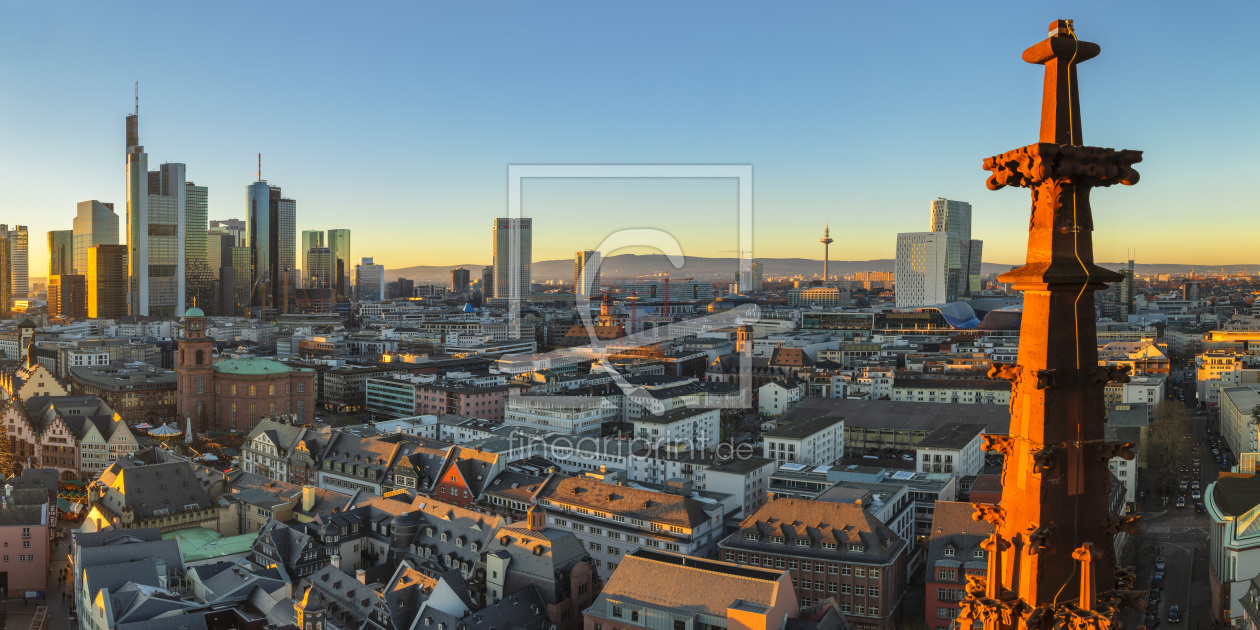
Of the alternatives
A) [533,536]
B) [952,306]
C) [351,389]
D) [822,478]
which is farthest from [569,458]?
[952,306]

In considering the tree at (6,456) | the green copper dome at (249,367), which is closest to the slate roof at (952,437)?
the green copper dome at (249,367)

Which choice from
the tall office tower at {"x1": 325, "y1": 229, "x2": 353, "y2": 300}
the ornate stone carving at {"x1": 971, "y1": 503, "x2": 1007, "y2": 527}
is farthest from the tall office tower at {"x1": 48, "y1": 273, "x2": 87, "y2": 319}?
the ornate stone carving at {"x1": 971, "y1": 503, "x2": 1007, "y2": 527}

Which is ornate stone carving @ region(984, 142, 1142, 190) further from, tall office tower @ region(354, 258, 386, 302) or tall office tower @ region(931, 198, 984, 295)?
tall office tower @ region(354, 258, 386, 302)

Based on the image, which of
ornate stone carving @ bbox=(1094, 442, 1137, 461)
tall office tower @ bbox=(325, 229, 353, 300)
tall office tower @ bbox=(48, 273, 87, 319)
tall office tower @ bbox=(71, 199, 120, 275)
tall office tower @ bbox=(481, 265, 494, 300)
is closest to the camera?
ornate stone carving @ bbox=(1094, 442, 1137, 461)

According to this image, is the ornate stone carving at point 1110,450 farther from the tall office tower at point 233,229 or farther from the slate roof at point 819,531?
the tall office tower at point 233,229

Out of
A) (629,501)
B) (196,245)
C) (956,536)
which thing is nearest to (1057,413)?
(956,536)

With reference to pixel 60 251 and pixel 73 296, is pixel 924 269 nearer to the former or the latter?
pixel 73 296
